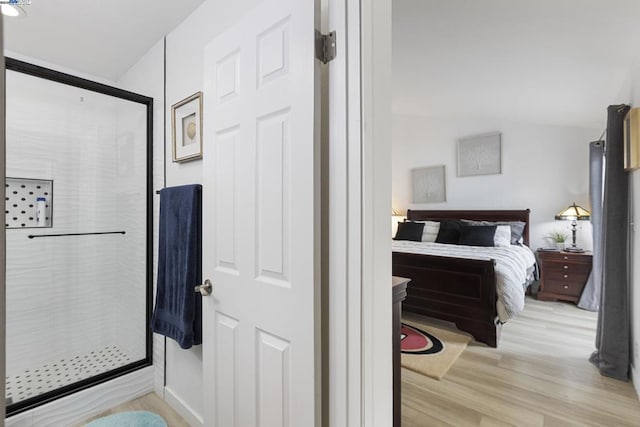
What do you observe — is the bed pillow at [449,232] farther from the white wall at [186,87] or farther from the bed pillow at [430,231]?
the white wall at [186,87]

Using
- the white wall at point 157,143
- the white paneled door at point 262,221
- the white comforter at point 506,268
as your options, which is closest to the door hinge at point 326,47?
the white paneled door at point 262,221

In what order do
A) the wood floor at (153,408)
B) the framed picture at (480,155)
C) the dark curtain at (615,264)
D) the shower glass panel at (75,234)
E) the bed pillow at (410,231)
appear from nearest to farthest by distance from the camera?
the wood floor at (153,408), the shower glass panel at (75,234), the dark curtain at (615,264), the framed picture at (480,155), the bed pillow at (410,231)

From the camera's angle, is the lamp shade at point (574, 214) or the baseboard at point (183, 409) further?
the lamp shade at point (574, 214)

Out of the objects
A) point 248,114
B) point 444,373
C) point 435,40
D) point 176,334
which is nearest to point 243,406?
point 176,334

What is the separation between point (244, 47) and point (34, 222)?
211 centimetres

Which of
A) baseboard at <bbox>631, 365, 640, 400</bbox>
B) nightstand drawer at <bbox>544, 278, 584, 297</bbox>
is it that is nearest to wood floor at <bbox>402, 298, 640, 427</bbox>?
baseboard at <bbox>631, 365, 640, 400</bbox>

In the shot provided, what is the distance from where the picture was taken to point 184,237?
5.27ft

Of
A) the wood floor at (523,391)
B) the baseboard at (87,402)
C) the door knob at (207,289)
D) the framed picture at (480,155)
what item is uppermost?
the framed picture at (480,155)

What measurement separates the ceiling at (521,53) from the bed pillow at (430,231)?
1813 millimetres

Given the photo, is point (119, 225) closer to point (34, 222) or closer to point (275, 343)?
point (34, 222)

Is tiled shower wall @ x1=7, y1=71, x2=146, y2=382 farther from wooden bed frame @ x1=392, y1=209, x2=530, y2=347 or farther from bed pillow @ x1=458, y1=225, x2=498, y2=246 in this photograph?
bed pillow @ x1=458, y1=225, x2=498, y2=246

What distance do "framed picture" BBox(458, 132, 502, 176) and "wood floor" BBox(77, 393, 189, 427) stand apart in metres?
4.71

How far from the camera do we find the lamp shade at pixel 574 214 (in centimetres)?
379

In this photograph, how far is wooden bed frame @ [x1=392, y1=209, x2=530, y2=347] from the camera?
2.73 m
